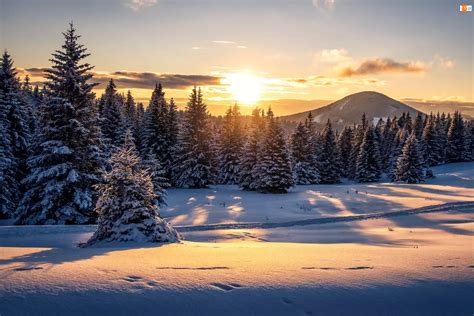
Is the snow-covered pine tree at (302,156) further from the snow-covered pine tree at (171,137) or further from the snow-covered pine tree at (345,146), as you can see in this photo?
the snow-covered pine tree at (345,146)

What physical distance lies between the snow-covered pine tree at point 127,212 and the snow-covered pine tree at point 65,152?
8.57 meters

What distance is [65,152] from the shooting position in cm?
1848

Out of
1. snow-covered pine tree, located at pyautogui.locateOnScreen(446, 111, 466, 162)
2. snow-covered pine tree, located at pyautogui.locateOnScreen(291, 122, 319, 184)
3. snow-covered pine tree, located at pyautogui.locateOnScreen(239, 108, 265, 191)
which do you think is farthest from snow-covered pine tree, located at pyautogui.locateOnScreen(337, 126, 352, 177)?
snow-covered pine tree, located at pyautogui.locateOnScreen(239, 108, 265, 191)

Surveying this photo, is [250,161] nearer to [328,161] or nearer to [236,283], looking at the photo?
[328,161]

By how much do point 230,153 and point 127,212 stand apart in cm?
4103

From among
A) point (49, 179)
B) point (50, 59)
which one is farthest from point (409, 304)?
point (50, 59)

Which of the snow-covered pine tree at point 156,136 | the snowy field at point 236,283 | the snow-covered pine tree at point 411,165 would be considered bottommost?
the snow-covered pine tree at point 411,165

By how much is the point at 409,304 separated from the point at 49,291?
15.4 feet

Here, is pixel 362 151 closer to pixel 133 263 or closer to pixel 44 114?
pixel 44 114

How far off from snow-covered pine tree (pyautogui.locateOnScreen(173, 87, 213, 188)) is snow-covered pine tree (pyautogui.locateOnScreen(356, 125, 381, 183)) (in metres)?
29.3

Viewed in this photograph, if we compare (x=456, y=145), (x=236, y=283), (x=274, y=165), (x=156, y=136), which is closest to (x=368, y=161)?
(x=274, y=165)

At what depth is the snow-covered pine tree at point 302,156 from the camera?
5288 centimetres

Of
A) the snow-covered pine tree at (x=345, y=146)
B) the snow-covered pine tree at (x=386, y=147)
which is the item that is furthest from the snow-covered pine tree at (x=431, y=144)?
the snow-covered pine tree at (x=345, y=146)

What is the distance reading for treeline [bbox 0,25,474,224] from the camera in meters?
18.9
